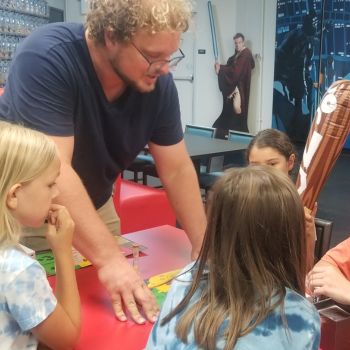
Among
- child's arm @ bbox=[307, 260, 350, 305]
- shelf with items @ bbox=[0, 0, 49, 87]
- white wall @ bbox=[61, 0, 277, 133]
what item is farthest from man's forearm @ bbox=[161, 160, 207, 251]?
white wall @ bbox=[61, 0, 277, 133]

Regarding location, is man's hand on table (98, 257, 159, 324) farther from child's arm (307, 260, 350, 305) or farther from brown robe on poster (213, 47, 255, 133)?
brown robe on poster (213, 47, 255, 133)

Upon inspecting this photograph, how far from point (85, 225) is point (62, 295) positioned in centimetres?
22

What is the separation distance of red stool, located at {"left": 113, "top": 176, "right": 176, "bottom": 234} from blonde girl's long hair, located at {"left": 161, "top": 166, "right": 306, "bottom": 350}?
1870mm

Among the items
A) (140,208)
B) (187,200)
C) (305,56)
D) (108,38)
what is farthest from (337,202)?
(108,38)

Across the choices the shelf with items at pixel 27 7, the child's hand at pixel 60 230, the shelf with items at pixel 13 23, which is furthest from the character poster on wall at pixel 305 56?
the child's hand at pixel 60 230

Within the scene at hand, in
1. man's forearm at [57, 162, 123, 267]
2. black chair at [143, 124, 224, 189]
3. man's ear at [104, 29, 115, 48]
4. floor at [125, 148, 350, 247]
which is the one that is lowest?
floor at [125, 148, 350, 247]

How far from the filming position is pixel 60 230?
1214 mm

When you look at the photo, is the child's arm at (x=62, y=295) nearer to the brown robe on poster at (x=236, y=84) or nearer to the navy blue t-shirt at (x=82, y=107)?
the navy blue t-shirt at (x=82, y=107)

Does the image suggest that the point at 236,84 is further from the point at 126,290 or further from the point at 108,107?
the point at 126,290

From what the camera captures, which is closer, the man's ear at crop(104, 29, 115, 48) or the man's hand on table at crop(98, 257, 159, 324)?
the man's hand on table at crop(98, 257, 159, 324)

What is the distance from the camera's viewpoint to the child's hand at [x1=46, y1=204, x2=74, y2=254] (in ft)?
3.95

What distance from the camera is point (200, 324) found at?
3.16 ft

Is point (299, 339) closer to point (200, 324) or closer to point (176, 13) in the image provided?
point (200, 324)

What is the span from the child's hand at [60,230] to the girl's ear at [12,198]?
0.42ft
